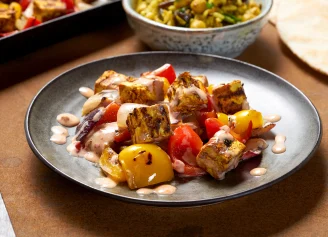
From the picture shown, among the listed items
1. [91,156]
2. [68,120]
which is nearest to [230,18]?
[68,120]

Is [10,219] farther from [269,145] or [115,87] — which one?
[269,145]

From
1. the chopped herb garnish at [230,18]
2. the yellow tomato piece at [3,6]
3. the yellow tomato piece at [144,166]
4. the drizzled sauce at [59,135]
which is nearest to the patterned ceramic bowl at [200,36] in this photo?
the chopped herb garnish at [230,18]

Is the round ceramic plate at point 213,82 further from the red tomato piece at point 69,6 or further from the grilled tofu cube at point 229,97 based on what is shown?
the red tomato piece at point 69,6

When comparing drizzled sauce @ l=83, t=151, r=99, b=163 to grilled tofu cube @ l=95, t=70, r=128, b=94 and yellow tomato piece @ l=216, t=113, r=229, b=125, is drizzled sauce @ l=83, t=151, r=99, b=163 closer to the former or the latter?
grilled tofu cube @ l=95, t=70, r=128, b=94

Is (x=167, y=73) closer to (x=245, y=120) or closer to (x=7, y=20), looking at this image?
(x=245, y=120)

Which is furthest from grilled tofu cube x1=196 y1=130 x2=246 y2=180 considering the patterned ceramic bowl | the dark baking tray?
the dark baking tray

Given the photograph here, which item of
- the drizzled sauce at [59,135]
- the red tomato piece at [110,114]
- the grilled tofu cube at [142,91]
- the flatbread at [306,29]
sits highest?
the grilled tofu cube at [142,91]
